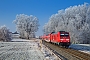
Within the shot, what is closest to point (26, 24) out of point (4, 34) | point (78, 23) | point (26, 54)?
point (4, 34)

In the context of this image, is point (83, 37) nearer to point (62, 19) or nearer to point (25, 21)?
point (62, 19)

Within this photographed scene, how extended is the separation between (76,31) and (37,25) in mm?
37463

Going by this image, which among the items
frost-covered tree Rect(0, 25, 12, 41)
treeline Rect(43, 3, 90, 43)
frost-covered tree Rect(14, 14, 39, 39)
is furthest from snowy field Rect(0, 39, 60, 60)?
frost-covered tree Rect(14, 14, 39, 39)

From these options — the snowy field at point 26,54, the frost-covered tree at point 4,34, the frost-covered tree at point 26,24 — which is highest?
the frost-covered tree at point 26,24

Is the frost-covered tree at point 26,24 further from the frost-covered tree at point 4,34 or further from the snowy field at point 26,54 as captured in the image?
the snowy field at point 26,54

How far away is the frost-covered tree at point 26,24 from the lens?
8694 cm

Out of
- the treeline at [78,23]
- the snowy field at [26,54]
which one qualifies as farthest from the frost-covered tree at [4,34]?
the snowy field at [26,54]

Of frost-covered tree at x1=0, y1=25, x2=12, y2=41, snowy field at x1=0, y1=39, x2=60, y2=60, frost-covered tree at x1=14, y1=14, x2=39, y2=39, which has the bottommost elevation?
snowy field at x1=0, y1=39, x2=60, y2=60

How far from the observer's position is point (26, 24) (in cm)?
8738

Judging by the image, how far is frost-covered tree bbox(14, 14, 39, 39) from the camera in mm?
86938

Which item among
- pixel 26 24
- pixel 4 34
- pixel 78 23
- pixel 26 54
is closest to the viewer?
pixel 26 54

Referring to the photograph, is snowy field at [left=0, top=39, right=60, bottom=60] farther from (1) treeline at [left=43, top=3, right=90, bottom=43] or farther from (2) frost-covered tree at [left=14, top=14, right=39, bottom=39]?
(2) frost-covered tree at [left=14, top=14, right=39, bottom=39]

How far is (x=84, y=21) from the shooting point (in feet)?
193

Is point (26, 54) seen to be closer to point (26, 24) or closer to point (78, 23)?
point (78, 23)
